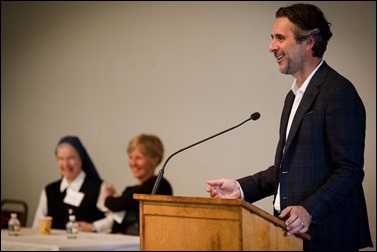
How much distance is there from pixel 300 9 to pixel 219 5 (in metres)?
3.41

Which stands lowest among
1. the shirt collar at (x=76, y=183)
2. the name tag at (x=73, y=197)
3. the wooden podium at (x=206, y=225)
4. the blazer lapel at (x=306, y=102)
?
the wooden podium at (x=206, y=225)

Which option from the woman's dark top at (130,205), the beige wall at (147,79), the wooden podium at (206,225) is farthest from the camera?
the woman's dark top at (130,205)

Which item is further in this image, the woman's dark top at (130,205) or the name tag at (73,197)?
the name tag at (73,197)

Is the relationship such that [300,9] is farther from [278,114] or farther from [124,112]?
[124,112]

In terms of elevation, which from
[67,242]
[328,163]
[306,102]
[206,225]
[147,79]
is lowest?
[67,242]

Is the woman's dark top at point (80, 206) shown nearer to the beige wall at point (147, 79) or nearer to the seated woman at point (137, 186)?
the seated woman at point (137, 186)

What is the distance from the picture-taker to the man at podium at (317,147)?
259 cm

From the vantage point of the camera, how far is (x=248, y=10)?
5949mm

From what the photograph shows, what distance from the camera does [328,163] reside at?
8.87ft

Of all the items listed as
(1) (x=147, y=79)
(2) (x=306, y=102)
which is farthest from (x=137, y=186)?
(2) (x=306, y=102)

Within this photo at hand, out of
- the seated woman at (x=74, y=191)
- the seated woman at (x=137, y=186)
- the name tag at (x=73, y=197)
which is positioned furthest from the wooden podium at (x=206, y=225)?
the name tag at (x=73, y=197)

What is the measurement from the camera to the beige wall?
5297mm

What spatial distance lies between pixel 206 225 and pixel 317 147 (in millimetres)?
641

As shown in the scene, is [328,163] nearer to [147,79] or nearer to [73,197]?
[73,197]
